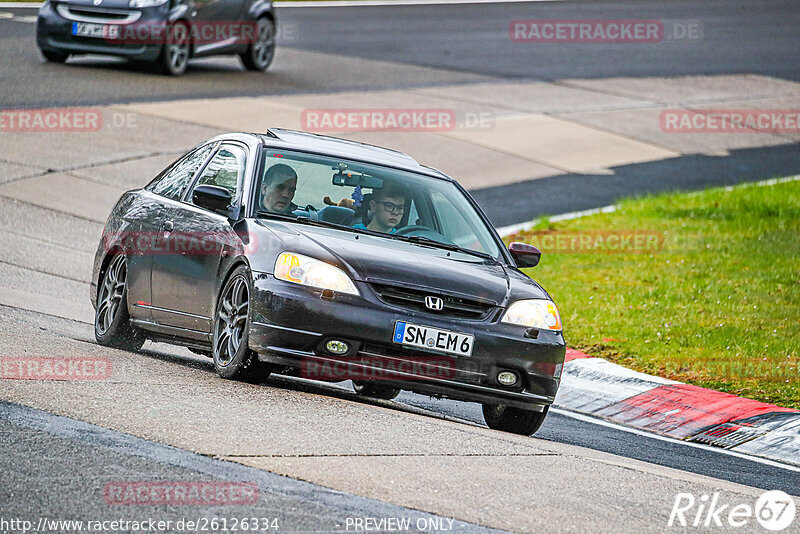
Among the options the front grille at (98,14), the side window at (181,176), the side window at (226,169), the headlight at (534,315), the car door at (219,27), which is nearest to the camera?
the headlight at (534,315)

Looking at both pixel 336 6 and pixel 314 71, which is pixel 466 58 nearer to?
pixel 314 71

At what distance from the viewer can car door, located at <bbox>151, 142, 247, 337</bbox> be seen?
815cm

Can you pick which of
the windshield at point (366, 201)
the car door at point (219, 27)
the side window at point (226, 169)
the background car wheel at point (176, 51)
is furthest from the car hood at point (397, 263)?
the car door at point (219, 27)

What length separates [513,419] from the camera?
27.0ft

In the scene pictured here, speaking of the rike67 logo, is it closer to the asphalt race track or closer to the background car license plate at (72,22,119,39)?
the asphalt race track

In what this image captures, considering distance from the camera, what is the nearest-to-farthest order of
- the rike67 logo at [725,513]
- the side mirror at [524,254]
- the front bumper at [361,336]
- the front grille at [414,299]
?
the rike67 logo at [725,513] < the front bumper at [361,336] < the front grille at [414,299] < the side mirror at [524,254]

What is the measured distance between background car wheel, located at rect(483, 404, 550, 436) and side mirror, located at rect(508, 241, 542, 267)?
39.6 inches

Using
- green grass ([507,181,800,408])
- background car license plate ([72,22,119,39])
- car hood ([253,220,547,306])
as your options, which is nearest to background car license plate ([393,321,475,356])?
car hood ([253,220,547,306])

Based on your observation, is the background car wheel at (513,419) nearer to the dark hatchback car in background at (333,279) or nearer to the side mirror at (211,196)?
the dark hatchback car in background at (333,279)

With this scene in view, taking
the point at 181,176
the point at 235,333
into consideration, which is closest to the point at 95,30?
the point at 181,176

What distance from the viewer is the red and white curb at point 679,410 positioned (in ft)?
29.2

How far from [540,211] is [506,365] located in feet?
32.5

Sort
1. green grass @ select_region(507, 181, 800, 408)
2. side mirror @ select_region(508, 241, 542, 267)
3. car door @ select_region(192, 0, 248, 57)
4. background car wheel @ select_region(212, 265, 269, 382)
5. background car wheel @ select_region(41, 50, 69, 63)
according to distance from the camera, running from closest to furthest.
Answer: background car wheel @ select_region(212, 265, 269, 382), side mirror @ select_region(508, 241, 542, 267), green grass @ select_region(507, 181, 800, 408), background car wheel @ select_region(41, 50, 69, 63), car door @ select_region(192, 0, 248, 57)

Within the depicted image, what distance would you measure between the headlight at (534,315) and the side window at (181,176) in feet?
8.59
